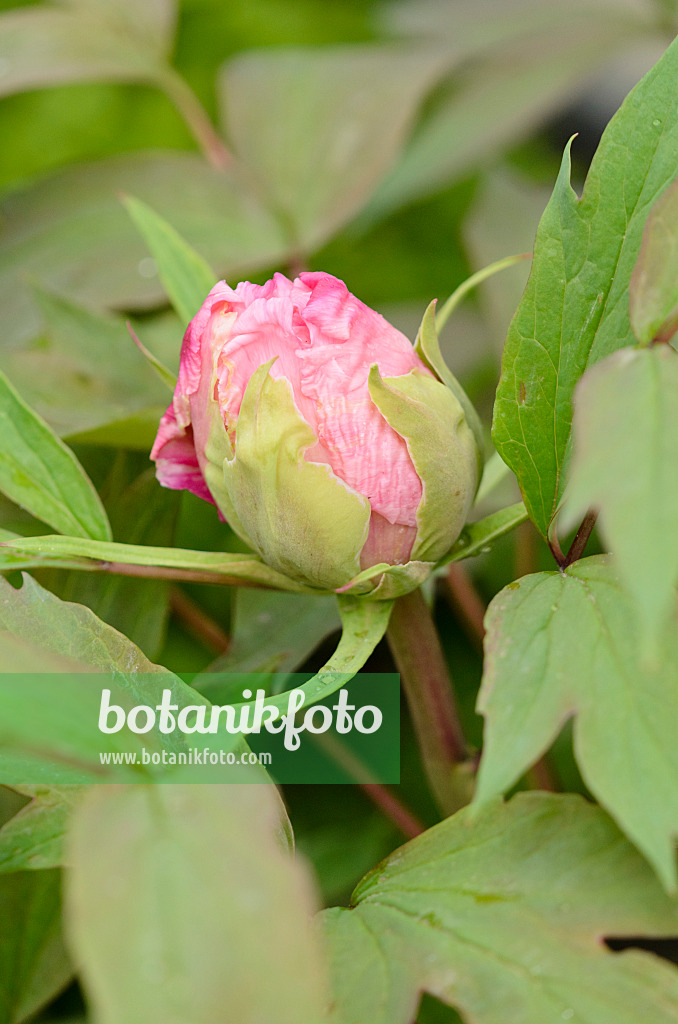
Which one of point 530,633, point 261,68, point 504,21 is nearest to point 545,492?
point 530,633

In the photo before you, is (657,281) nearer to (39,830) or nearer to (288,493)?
(288,493)

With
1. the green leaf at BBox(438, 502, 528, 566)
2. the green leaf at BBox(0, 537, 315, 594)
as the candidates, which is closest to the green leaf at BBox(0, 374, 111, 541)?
the green leaf at BBox(0, 537, 315, 594)

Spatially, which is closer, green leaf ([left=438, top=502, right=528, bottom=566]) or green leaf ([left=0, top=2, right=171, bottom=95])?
green leaf ([left=438, top=502, right=528, bottom=566])

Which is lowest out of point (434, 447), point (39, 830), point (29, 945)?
point (29, 945)

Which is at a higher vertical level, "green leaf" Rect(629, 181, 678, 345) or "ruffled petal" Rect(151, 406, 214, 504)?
"green leaf" Rect(629, 181, 678, 345)

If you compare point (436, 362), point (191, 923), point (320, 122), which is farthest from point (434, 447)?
point (320, 122)

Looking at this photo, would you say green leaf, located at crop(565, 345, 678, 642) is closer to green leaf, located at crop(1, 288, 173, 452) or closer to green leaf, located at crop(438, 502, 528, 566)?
green leaf, located at crop(438, 502, 528, 566)
